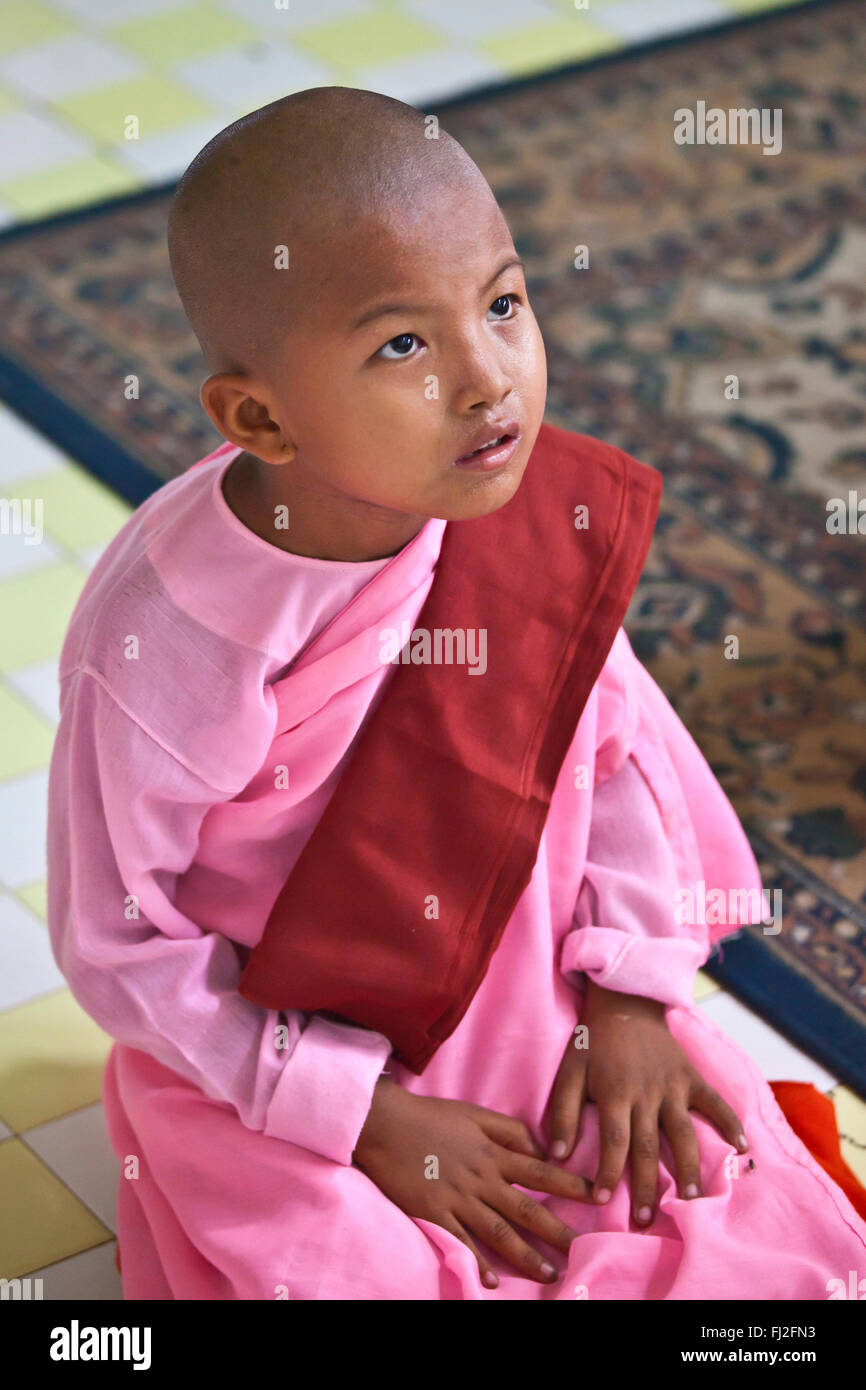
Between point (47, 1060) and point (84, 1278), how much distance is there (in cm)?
24

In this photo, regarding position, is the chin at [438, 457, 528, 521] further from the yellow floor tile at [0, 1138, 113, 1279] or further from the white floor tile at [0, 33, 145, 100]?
the white floor tile at [0, 33, 145, 100]

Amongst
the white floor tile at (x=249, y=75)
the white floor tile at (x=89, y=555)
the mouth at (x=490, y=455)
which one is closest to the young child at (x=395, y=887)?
the mouth at (x=490, y=455)

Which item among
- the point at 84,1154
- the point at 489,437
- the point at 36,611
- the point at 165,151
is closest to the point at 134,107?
the point at 165,151

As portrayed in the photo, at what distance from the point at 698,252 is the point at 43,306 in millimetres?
1006

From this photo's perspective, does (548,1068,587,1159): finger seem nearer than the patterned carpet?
Yes

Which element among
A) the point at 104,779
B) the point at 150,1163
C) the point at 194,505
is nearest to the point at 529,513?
the point at 194,505

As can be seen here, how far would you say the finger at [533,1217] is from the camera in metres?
1.21

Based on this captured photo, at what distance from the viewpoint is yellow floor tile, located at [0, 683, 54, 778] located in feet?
6.37

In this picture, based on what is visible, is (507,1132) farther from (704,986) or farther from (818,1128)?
(704,986)

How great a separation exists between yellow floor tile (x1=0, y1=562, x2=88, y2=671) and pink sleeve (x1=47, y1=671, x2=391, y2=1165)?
90cm

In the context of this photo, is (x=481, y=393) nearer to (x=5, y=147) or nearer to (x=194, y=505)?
(x=194, y=505)

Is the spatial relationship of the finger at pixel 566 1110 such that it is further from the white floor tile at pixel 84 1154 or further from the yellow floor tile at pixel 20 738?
the yellow floor tile at pixel 20 738

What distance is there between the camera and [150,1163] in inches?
50.3

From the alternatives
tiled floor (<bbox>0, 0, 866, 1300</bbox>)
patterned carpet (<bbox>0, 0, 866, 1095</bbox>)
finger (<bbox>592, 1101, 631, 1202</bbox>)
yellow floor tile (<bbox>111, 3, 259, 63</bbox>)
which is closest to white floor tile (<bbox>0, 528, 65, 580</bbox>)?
tiled floor (<bbox>0, 0, 866, 1300</bbox>)
